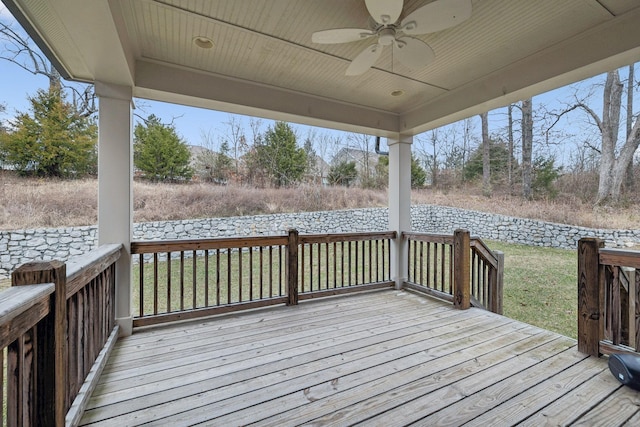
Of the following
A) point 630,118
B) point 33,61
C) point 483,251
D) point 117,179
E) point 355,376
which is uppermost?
point 33,61

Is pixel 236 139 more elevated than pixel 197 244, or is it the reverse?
pixel 236 139

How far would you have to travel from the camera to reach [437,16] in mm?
1855

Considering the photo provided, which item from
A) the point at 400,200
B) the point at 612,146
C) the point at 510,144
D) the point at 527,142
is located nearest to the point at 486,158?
the point at 510,144

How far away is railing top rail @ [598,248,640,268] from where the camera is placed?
2172 mm

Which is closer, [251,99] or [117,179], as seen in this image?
[117,179]

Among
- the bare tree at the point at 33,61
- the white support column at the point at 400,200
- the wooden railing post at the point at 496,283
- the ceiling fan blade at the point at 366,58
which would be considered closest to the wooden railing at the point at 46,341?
the ceiling fan blade at the point at 366,58

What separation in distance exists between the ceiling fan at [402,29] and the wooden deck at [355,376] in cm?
251

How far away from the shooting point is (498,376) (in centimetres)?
212

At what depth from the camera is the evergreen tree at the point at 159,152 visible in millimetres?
7469

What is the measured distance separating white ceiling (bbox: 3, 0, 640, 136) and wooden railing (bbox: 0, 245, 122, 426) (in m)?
1.63

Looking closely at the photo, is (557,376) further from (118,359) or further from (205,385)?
(118,359)

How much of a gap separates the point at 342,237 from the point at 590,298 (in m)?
2.71

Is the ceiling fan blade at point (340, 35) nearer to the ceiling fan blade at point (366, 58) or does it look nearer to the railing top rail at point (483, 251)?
the ceiling fan blade at point (366, 58)

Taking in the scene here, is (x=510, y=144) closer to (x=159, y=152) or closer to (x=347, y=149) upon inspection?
(x=347, y=149)
